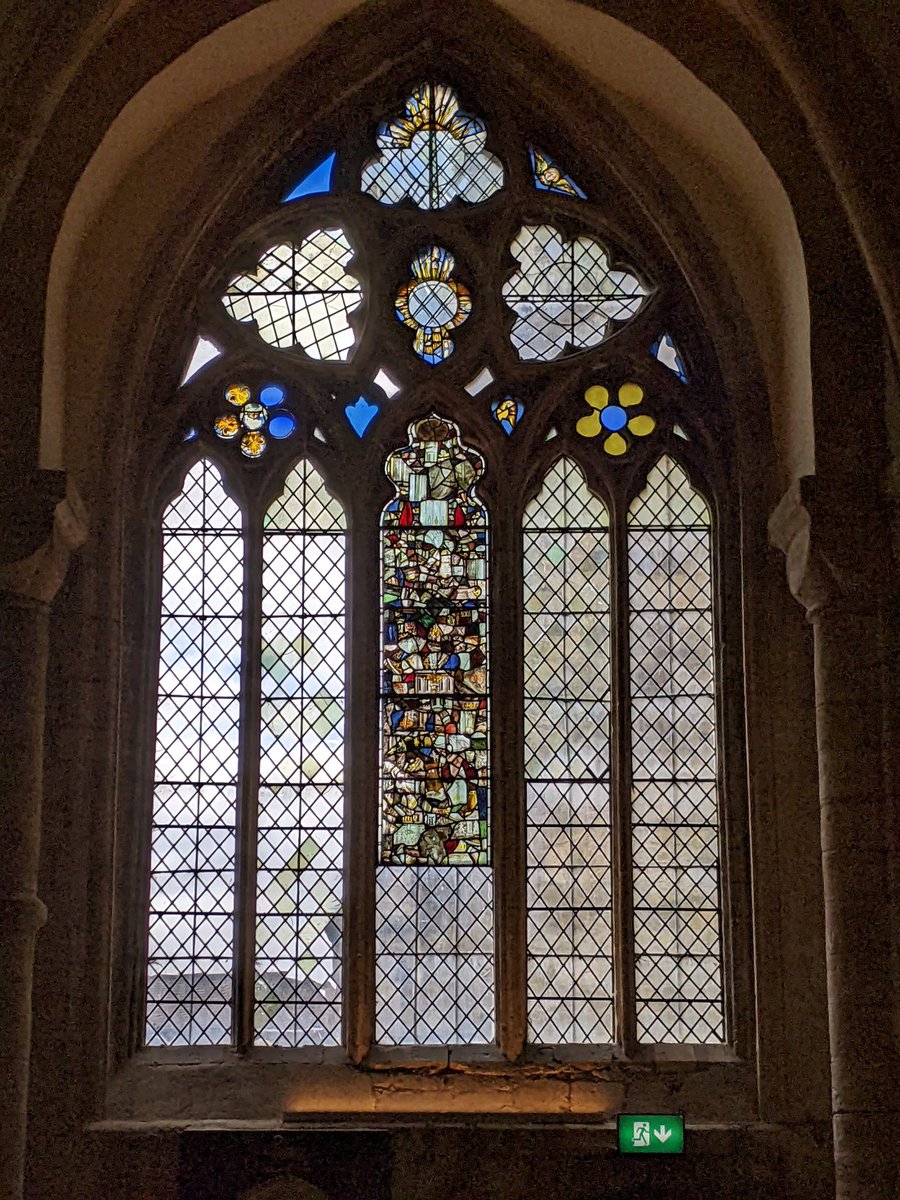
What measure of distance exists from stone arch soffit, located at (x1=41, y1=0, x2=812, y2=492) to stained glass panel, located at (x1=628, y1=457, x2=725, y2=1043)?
641mm

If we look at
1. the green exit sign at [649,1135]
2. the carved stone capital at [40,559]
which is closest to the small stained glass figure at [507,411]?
the carved stone capital at [40,559]

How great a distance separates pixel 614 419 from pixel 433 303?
0.97m

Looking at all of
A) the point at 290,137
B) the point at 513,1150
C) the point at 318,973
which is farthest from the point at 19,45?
the point at 513,1150

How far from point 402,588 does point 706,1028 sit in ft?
7.38

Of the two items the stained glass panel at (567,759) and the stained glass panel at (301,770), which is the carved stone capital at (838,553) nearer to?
the stained glass panel at (567,759)

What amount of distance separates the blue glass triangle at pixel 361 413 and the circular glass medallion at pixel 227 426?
486 mm

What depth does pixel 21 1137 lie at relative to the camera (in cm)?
738

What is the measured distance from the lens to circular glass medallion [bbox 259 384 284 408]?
9.17m

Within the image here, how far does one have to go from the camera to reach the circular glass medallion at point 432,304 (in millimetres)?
9250

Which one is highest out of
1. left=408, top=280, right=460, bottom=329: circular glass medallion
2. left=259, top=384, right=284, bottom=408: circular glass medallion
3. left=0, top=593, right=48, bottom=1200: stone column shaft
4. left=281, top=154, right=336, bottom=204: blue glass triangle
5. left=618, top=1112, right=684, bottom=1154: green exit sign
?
left=281, top=154, right=336, bottom=204: blue glass triangle

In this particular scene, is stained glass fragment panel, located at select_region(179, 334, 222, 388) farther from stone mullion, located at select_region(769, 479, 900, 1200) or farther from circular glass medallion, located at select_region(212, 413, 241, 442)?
stone mullion, located at select_region(769, 479, 900, 1200)

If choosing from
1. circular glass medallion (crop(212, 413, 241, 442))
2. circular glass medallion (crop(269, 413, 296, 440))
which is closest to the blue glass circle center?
circular glass medallion (crop(269, 413, 296, 440))

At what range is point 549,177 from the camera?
935 cm

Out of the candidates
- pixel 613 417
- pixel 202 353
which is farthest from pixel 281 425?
pixel 613 417
